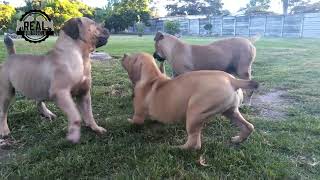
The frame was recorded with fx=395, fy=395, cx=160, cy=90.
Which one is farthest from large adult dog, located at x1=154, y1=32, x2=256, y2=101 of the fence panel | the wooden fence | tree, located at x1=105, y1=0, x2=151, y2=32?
tree, located at x1=105, y1=0, x2=151, y2=32

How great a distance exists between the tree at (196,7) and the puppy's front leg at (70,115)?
62.6 meters

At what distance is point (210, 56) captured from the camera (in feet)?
22.4

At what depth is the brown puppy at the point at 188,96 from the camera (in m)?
3.90

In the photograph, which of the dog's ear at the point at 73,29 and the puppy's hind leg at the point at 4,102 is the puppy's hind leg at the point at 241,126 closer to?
the dog's ear at the point at 73,29

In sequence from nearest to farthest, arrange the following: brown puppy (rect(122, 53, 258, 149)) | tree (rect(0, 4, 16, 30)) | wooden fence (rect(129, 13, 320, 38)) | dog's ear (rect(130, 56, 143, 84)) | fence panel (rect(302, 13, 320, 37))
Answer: brown puppy (rect(122, 53, 258, 149))
dog's ear (rect(130, 56, 143, 84))
tree (rect(0, 4, 16, 30))
fence panel (rect(302, 13, 320, 37))
wooden fence (rect(129, 13, 320, 38))

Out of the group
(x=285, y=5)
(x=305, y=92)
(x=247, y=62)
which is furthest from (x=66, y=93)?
(x=285, y=5)

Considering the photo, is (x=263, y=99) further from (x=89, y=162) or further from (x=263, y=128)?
(x=89, y=162)

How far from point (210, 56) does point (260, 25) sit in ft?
111

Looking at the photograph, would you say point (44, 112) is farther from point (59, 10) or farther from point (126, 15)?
point (126, 15)

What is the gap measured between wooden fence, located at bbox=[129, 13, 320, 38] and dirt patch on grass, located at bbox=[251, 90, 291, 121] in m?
29.4

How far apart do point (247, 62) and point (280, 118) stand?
1473 mm

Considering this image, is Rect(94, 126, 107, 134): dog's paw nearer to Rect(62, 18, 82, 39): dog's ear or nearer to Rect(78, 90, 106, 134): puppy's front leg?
Rect(78, 90, 106, 134): puppy's front leg

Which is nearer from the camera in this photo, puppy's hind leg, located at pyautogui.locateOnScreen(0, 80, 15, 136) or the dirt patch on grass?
puppy's hind leg, located at pyautogui.locateOnScreen(0, 80, 15, 136)

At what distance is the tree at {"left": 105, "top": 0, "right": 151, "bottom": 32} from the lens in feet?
156
